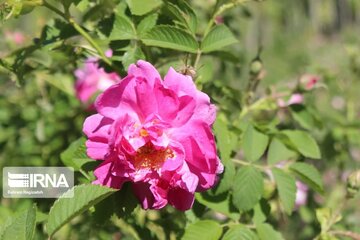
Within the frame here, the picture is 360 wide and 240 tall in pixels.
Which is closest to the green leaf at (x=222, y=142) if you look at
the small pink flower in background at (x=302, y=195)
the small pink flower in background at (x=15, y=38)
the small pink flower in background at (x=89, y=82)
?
the small pink flower in background at (x=89, y=82)

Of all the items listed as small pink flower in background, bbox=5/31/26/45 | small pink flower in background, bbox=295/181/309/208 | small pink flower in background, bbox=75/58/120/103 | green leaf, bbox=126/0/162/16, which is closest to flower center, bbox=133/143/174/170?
green leaf, bbox=126/0/162/16

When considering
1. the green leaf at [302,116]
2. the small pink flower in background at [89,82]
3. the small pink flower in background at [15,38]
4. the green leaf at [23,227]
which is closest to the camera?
the green leaf at [23,227]

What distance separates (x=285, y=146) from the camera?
3.40ft

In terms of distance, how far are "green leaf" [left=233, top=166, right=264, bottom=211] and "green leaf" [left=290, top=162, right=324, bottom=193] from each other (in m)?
0.08

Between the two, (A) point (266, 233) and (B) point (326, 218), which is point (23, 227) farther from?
(B) point (326, 218)

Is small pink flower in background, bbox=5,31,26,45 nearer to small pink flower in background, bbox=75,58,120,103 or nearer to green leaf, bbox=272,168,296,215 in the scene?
small pink flower in background, bbox=75,58,120,103

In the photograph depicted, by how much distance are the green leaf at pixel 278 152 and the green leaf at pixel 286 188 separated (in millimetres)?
40

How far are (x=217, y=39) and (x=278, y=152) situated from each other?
0.26 meters

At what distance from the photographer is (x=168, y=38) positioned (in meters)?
0.83

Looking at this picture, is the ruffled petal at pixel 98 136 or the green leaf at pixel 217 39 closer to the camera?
the ruffled petal at pixel 98 136

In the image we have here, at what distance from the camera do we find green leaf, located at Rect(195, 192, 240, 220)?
90 centimetres

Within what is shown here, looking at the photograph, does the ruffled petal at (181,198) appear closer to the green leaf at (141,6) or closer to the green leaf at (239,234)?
the green leaf at (239,234)

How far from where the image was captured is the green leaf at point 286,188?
93 centimetres

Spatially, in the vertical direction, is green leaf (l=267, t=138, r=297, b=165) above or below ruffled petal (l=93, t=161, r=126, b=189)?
below
